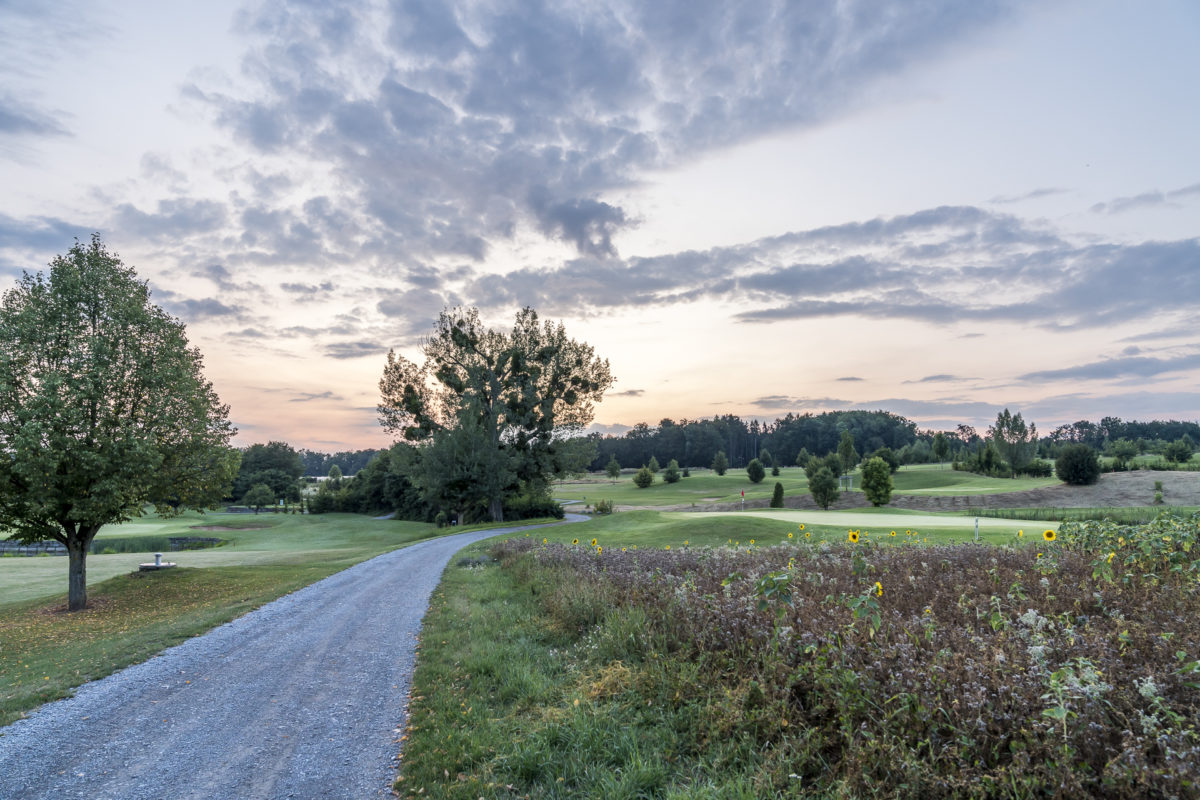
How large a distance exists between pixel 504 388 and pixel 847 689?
3903cm

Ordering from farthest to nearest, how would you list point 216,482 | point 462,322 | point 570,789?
point 462,322 → point 216,482 → point 570,789

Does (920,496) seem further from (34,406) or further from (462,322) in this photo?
(34,406)

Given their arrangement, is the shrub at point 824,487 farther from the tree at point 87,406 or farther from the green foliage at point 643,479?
the tree at point 87,406

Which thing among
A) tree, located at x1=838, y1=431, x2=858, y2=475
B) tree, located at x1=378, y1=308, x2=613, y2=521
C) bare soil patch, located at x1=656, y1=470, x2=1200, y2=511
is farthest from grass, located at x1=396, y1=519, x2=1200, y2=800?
tree, located at x1=838, y1=431, x2=858, y2=475

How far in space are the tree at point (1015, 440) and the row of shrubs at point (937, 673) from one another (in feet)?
219

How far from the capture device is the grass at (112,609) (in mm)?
8375

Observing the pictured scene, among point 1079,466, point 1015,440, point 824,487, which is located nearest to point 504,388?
point 824,487

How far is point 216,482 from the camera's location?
63.9 feet

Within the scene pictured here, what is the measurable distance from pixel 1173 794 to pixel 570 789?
360 cm

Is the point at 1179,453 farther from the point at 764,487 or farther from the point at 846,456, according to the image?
the point at 764,487

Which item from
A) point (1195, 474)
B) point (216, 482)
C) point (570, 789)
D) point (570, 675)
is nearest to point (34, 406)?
point (216, 482)

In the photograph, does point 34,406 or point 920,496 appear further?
point 920,496

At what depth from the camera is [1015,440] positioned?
6366 cm

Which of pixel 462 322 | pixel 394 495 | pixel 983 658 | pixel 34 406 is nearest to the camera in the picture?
pixel 983 658
